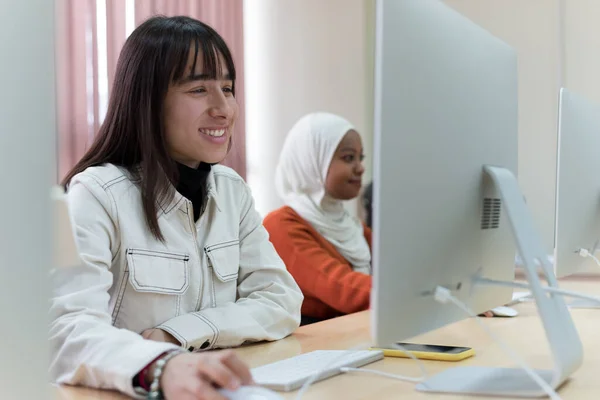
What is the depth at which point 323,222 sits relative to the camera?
240 centimetres

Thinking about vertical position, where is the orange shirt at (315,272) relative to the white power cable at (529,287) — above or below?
below

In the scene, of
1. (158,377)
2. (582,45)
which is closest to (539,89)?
(582,45)

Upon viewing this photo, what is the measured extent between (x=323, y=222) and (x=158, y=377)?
62.2 inches

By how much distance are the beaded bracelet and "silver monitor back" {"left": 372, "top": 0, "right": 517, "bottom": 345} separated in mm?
260

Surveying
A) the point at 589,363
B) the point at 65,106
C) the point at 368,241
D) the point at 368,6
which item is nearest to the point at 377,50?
the point at 589,363

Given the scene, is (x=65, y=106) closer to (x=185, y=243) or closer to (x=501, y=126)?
(x=185, y=243)

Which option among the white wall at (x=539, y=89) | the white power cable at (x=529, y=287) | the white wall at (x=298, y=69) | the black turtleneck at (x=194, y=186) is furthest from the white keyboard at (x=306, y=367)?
the white wall at (x=298, y=69)

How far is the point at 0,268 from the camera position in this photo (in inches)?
19.3

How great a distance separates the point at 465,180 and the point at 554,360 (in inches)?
9.6

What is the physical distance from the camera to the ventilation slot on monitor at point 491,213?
924 mm

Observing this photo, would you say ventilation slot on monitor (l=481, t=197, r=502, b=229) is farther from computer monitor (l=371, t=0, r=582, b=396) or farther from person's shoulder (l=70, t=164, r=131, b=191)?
person's shoulder (l=70, t=164, r=131, b=191)

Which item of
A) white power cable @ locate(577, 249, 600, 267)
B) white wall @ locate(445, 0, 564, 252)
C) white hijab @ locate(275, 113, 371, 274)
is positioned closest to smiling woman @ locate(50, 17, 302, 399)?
white power cable @ locate(577, 249, 600, 267)

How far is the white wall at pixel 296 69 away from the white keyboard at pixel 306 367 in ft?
9.76

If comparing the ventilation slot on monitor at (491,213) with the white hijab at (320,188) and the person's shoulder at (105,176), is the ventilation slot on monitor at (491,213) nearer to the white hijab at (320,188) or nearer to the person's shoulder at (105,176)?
the person's shoulder at (105,176)
